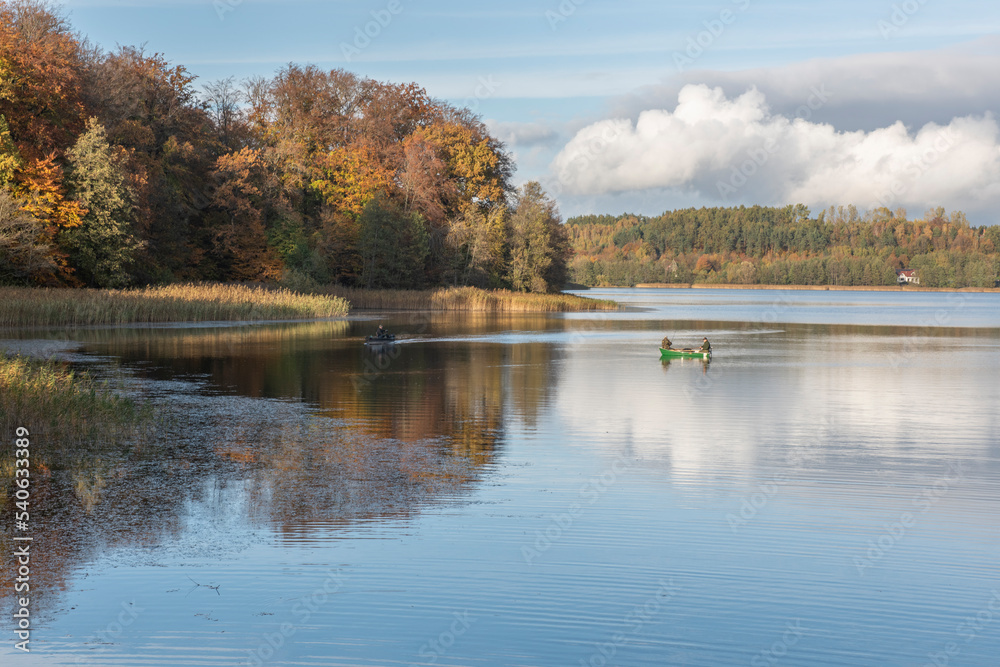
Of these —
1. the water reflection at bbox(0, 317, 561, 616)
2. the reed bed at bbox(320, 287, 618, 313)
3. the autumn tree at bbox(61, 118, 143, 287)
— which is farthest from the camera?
the reed bed at bbox(320, 287, 618, 313)

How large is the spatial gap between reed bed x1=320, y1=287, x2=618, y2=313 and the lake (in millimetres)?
50488

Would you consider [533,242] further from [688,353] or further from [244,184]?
[688,353]

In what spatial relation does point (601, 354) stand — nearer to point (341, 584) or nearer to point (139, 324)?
point (139, 324)

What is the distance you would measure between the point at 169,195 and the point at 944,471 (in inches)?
2094

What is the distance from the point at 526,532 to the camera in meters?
10.1

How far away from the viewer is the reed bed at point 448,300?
73062 millimetres

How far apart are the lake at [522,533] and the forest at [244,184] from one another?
3037cm

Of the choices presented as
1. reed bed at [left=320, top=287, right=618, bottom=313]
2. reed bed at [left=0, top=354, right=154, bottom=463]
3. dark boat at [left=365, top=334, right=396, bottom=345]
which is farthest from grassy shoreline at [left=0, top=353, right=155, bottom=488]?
reed bed at [left=320, top=287, right=618, bottom=313]

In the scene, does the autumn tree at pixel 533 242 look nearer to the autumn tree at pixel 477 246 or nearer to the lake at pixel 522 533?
the autumn tree at pixel 477 246

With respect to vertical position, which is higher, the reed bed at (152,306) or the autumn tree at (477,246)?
the autumn tree at (477,246)

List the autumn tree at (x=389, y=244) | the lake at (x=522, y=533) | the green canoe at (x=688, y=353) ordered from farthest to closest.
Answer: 1. the autumn tree at (x=389, y=244)
2. the green canoe at (x=688, y=353)
3. the lake at (x=522, y=533)

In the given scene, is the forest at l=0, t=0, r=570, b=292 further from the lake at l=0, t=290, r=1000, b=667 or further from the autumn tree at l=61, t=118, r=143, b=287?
the lake at l=0, t=290, r=1000, b=667

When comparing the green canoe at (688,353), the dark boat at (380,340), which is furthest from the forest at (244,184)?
the green canoe at (688,353)

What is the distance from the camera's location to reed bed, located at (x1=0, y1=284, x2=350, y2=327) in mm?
41344
